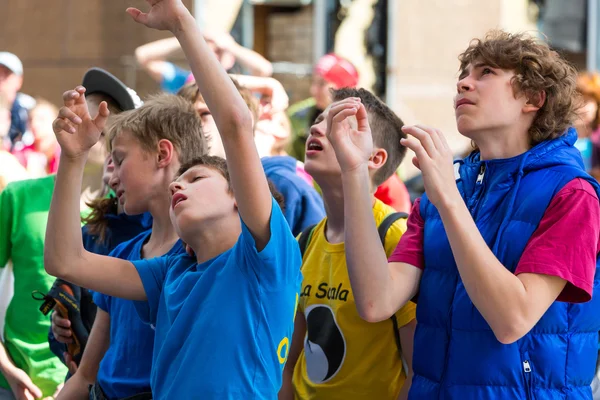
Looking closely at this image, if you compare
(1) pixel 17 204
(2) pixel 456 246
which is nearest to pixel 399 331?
(2) pixel 456 246

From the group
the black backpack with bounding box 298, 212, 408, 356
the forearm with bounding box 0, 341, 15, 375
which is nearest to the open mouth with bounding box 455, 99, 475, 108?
the black backpack with bounding box 298, 212, 408, 356

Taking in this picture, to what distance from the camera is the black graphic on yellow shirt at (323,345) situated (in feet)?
10.3

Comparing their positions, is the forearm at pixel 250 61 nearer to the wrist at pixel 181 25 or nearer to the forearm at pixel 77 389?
the forearm at pixel 77 389

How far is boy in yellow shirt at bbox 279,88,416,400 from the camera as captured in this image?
312cm

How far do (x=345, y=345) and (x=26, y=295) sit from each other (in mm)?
1814

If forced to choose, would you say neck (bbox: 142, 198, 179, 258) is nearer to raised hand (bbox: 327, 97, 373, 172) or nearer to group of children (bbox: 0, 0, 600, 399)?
group of children (bbox: 0, 0, 600, 399)

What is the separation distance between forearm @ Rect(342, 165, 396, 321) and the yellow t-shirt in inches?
14.6

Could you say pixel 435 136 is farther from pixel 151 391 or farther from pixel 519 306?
pixel 151 391

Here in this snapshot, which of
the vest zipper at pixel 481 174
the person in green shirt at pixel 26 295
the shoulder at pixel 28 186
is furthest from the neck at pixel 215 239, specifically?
the shoulder at pixel 28 186

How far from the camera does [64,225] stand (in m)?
2.87

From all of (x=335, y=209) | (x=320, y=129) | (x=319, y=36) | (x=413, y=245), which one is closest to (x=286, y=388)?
(x=335, y=209)

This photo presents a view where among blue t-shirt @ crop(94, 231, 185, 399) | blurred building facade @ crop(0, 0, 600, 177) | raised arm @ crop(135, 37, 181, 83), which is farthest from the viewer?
Answer: blurred building facade @ crop(0, 0, 600, 177)

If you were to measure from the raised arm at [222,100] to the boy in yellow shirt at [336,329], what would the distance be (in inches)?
24.7

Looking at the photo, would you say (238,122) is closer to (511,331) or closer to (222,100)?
(222,100)
